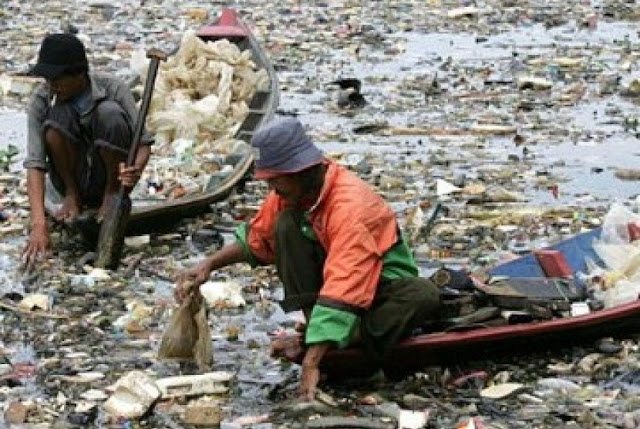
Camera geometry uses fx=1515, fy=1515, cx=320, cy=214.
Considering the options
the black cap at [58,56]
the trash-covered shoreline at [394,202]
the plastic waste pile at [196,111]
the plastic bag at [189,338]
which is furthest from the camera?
the plastic waste pile at [196,111]

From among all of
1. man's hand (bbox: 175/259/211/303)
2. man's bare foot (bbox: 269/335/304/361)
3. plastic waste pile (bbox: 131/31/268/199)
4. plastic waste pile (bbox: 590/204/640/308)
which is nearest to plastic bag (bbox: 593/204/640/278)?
plastic waste pile (bbox: 590/204/640/308)

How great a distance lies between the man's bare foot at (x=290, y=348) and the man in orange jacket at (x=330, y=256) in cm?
12

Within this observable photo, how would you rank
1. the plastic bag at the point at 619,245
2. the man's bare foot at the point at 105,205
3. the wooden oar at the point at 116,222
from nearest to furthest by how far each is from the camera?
the plastic bag at the point at 619,245
the wooden oar at the point at 116,222
the man's bare foot at the point at 105,205

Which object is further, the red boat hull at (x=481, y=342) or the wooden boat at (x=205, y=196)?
the wooden boat at (x=205, y=196)

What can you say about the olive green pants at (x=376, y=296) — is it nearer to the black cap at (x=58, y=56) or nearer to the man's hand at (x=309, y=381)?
the man's hand at (x=309, y=381)

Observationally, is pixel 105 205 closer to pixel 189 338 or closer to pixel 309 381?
pixel 189 338

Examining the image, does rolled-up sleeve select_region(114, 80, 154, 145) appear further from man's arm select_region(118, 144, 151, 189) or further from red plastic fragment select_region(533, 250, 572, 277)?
red plastic fragment select_region(533, 250, 572, 277)

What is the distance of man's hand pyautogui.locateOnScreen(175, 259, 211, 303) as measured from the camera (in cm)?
575

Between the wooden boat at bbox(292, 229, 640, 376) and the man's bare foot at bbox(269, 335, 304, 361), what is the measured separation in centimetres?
2

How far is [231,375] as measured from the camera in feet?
19.3

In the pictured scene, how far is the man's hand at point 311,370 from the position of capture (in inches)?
209

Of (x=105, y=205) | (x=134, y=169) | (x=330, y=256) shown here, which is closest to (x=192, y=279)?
(x=330, y=256)

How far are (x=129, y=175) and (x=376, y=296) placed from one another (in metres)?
2.22

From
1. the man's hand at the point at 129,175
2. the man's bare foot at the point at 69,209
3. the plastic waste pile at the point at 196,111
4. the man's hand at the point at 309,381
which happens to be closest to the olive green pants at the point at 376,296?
the man's hand at the point at 309,381
